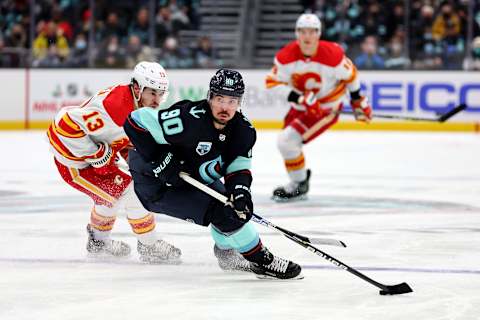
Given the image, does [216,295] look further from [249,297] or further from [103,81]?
[103,81]

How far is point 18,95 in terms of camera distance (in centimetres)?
1275

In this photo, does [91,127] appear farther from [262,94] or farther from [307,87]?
[262,94]

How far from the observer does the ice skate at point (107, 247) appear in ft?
15.9

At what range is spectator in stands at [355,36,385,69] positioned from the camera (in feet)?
43.1

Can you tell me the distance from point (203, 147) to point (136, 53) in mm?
9393

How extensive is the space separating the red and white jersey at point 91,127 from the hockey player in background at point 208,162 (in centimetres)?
38

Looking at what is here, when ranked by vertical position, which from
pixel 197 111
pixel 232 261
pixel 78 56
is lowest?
pixel 232 261

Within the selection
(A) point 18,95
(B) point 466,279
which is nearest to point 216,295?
(B) point 466,279

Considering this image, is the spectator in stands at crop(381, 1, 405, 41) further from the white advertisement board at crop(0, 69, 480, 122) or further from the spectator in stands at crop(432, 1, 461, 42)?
the white advertisement board at crop(0, 69, 480, 122)

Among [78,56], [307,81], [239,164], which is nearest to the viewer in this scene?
[239,164]

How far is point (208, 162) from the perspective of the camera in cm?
422

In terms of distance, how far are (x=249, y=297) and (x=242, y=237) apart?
0.33 m

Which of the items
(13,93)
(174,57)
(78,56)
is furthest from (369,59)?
(13,93)

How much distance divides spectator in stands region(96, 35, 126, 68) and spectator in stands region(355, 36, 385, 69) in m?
3.03
